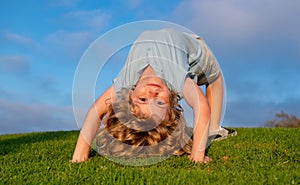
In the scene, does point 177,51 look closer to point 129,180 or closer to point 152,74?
point 152,74

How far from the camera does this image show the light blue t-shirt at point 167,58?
4953 mm

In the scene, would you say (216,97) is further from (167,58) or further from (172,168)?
(172,168)

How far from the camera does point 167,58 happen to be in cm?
519

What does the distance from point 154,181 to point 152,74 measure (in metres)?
1.74

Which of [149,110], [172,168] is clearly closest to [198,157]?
[172,168]

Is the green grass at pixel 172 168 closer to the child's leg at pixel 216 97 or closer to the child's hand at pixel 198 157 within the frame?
the child's hand at pixel 198 157

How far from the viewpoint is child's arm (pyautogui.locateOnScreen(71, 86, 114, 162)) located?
4.67 m

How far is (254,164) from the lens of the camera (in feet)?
14.8

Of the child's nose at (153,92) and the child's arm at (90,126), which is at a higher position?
the child's nose at (153,92)

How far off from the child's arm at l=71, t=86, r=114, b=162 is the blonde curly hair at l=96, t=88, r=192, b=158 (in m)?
0.12

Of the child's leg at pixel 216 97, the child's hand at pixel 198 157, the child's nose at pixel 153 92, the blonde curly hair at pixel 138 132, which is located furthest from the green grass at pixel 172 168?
the child's nose at pixel 153 92

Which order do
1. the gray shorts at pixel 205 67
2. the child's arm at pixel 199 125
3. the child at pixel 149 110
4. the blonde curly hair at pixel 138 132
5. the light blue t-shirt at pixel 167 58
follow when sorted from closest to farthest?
1. the child's arm at pixel 199 125
2. the child at pixel 149 110
3. the blonde curly hair at pixel 138 132
4. the light blue t-shirt at pixel 167 58
5. the gray shorts at pixel 205 67

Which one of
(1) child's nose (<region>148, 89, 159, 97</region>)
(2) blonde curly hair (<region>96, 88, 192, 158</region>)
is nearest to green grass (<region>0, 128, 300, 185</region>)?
(2) blonde curly hair (<region>96, 88, 192, 158</region>)

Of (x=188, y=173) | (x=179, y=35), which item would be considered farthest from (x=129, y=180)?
(x=179, y=35)
